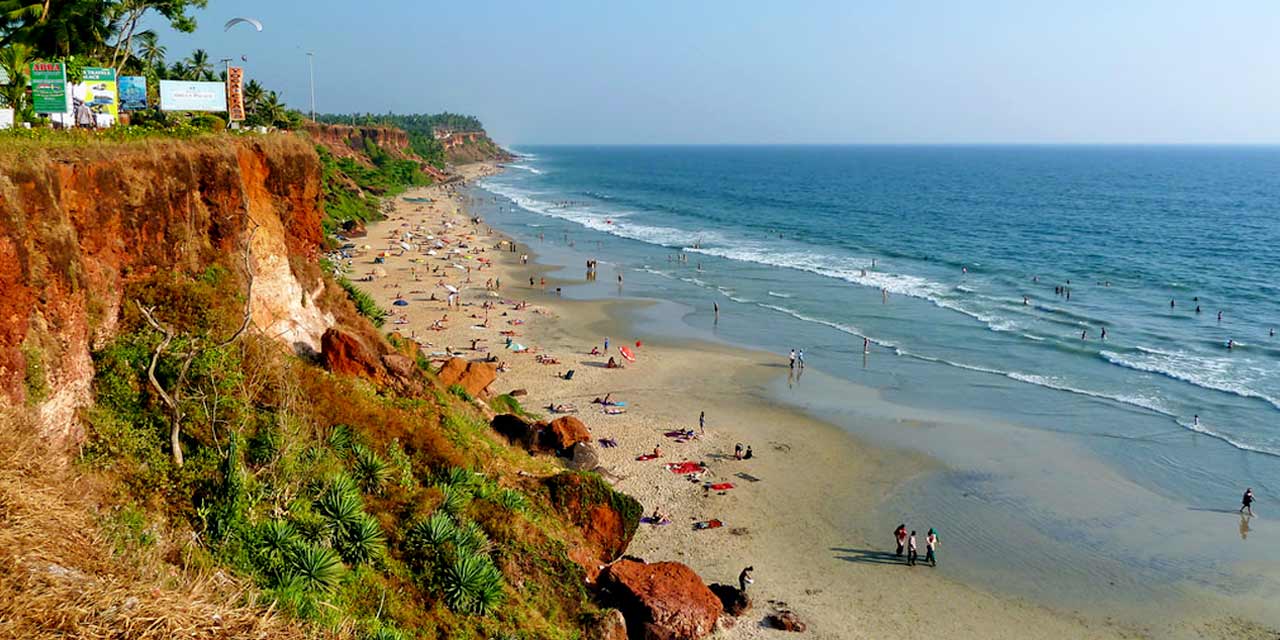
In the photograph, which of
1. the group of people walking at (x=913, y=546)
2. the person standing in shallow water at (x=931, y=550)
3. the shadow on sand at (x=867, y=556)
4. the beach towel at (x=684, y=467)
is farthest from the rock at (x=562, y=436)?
the person standing in shallow water at (x=931, y=550)

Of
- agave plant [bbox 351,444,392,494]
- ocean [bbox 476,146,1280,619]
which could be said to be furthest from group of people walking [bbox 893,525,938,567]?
agave plant [bbox 351,444,392,494]

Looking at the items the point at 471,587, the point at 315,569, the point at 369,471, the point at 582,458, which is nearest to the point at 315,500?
the point at 369,471

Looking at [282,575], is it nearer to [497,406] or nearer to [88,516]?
[88,516]

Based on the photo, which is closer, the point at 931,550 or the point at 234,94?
the point at 931,550

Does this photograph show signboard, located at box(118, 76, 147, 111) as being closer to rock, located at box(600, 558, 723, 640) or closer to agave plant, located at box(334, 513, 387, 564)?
agave plant, located at box(334, 513, 387, 564)

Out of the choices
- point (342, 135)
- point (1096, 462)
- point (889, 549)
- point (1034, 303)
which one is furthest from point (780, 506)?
point (342, 135)

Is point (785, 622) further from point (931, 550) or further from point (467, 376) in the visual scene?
point (467, 376)

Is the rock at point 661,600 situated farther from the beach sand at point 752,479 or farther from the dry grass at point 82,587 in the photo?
the dry grass at point 82,587
